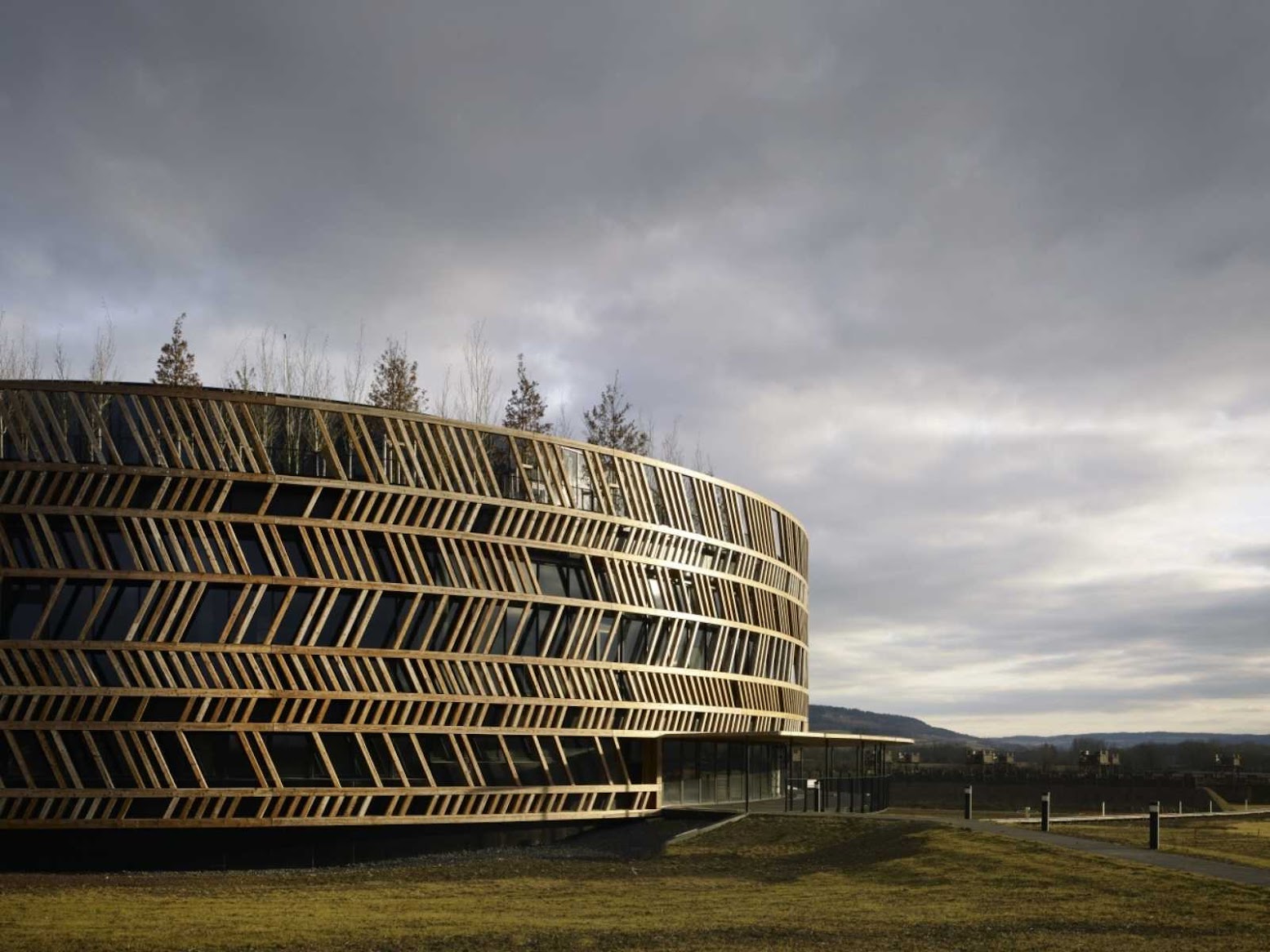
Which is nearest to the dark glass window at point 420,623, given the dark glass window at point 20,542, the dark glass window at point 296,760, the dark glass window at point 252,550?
the dark glass window at point 296,760

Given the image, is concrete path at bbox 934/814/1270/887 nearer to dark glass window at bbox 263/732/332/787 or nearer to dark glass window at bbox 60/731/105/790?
dark glass window at bbox 263/732/332/787

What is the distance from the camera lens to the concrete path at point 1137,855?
75.7 feet

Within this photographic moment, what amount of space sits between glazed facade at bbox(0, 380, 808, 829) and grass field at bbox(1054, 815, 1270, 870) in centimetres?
1371

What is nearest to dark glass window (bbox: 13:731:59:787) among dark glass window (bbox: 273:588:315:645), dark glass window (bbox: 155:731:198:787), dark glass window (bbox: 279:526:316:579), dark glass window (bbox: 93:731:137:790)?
dark glass window (bbox: 93:731:137:790)

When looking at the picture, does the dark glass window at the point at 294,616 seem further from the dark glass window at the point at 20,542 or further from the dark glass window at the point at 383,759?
the dark glass window at the point at 20,542

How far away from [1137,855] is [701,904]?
9372 mm

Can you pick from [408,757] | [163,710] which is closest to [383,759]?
[408,757]

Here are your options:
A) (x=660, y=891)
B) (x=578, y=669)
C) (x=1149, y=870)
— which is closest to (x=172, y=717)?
(x=578, y=669)

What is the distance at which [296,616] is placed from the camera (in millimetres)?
34125

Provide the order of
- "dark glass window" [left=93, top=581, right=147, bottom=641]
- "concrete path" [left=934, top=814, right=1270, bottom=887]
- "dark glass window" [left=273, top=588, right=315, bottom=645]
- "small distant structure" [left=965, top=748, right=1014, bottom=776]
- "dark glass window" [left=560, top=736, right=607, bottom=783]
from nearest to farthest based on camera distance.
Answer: "concrete path" [left=934, top=814, right=1270, bottom=887] < "dark glass window" [left=93, top=581, right=147, bottom=641] < "dark glass window" [left=273, top=588, right=315, bottom=645] < "dark glass window" [left=560, top=736, right=607, bottom=783] < "small distant structure" [left=965, top=748, right=1014, bottom=776]

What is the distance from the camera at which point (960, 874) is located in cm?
2516

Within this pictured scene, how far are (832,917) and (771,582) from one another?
28629 mm

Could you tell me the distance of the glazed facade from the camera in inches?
1272

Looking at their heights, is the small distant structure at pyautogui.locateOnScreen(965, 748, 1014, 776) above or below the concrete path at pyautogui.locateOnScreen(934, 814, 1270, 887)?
above
